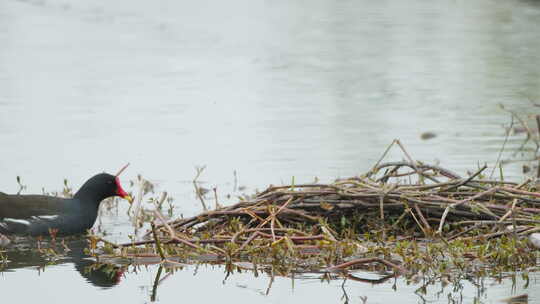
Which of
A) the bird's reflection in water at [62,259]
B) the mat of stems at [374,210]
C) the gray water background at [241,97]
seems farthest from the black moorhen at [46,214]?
the mat of stems at [374,210]

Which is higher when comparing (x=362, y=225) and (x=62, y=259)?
(x=362, y=225)

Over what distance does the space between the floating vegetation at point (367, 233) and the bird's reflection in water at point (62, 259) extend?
0.44 ft

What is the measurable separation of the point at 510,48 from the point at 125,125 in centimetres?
986

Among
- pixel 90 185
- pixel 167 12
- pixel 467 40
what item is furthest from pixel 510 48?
pixel 90 185

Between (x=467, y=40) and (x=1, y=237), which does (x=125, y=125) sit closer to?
(x=1, y=237)

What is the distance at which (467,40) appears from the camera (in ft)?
76.7

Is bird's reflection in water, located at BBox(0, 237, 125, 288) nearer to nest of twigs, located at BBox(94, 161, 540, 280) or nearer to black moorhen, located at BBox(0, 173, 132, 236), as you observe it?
black moorhen, located at BBox(0, 173, 132, 236)

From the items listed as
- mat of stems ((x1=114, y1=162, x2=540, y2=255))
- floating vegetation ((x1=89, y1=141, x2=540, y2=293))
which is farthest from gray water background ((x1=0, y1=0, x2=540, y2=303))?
mat of stems ((x1=114, y1=162, x2=540, y2=255))

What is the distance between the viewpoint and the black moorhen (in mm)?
9273

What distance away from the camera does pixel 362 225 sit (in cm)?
841

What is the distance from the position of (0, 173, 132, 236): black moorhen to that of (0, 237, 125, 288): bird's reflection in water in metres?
0.10

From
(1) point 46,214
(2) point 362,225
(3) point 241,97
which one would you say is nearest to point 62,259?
(1) point 46,214

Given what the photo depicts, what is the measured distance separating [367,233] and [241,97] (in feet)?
28.6

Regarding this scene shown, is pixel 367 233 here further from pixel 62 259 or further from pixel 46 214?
pixel 46 214
